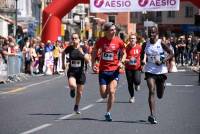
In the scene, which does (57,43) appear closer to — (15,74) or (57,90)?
(15,74)

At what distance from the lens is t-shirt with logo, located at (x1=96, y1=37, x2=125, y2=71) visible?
1386cm

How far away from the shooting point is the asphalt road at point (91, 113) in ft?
40.4

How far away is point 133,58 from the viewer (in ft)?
60.5

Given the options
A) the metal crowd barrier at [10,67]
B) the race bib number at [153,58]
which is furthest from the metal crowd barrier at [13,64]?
the race bib number at [153,58]

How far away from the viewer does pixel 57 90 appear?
22.5 m

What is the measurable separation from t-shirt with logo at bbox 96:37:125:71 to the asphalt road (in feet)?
3.36

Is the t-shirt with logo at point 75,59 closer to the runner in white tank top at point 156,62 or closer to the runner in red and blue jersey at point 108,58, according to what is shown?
the runner in red and blue jersey at point 108,58

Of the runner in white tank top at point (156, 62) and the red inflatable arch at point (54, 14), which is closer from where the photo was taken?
the runner in white tank top at point (156, 62)

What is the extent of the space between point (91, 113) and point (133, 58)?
371 cm

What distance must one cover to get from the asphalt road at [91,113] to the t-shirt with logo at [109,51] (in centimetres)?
102

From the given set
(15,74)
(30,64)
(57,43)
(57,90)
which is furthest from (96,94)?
(57,43)

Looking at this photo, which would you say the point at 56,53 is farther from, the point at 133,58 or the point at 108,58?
the point at 108,58

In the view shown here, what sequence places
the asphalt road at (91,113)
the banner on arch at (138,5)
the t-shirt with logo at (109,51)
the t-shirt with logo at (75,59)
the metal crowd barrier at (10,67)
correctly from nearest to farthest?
the asphalt road at (91,113) < the t-shirt with logo at (109,51) < the t-shirt with logo at (75,59) < the metal crowd barrier at (10,67) < the banner on arch at (138,5)

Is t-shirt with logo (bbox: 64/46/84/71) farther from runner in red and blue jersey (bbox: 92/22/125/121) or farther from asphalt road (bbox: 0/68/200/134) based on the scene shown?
asphalt road (bbox: 0/68/200/134)
